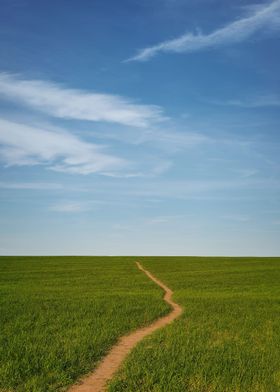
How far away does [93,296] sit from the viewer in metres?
26.0

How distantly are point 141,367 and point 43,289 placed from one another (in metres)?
20.6

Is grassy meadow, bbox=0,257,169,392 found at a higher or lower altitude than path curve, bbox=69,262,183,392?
higher

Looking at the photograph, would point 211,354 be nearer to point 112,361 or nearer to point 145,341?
point 145,341

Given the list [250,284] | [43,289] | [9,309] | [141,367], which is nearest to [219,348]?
[141,367]

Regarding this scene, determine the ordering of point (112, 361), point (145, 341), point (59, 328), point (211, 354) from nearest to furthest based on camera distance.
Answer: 1. point (112, 361)
2. point (211, 354)
3. point (145, 341)
4. point (59, 328)

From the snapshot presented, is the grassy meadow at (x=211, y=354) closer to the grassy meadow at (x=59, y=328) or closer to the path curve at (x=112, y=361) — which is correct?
the path curve at (x=112, y=361)

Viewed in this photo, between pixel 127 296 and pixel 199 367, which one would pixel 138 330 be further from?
pixel 127 296

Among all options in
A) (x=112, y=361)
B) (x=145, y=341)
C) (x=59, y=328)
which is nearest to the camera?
(x=112, y=361)

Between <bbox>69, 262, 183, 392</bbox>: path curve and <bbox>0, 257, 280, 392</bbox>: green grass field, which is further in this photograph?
<bbox>0, 257, 280, 392</bbox>: green grass field

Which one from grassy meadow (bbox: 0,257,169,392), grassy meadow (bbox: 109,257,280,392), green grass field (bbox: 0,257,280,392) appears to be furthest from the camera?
grassy meadow (bbox: 0,257,169,392)

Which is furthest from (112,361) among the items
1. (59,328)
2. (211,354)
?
(59,328)

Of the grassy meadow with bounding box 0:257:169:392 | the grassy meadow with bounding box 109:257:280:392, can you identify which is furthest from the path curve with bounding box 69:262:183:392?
the grassy meadow with bounding box 109:257:280:392

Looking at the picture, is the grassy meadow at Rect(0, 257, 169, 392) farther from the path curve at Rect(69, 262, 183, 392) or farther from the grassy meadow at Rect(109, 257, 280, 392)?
the grassy meadow at Rect(109, 257, 280, 392)

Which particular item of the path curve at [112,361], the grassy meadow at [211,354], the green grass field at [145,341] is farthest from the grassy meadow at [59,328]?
the grassy meadow at [211,354]
